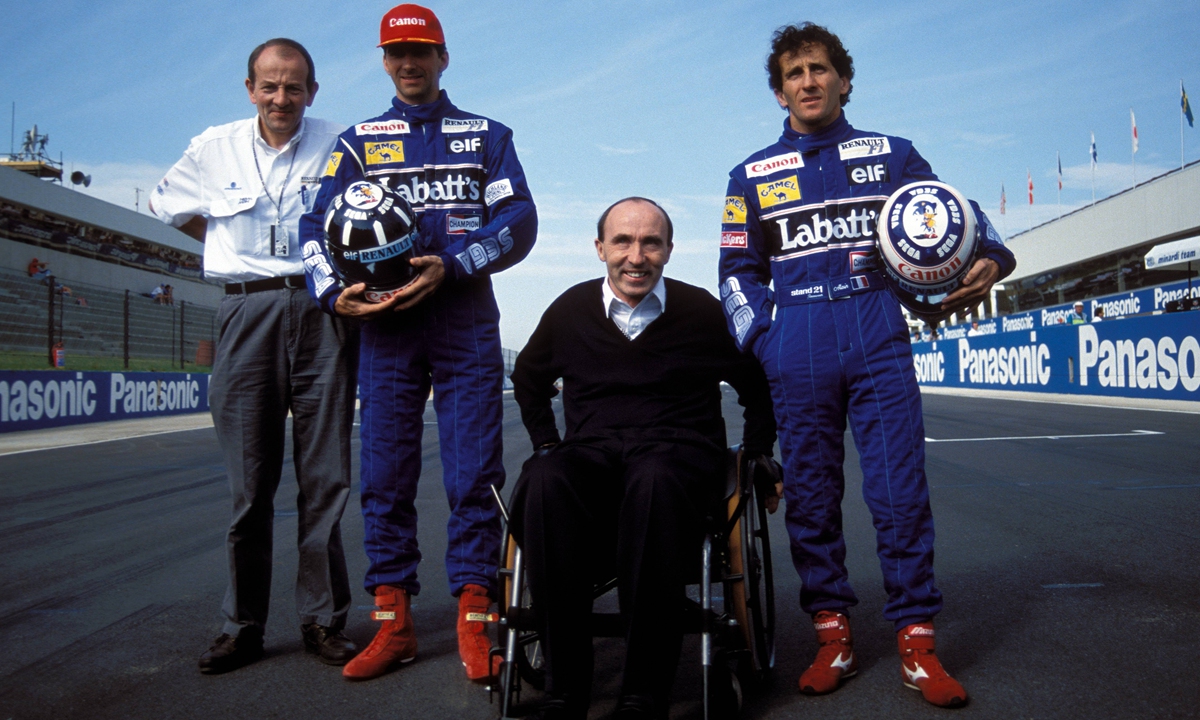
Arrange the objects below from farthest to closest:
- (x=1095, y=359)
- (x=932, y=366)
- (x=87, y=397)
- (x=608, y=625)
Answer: (x=932, y=366) → (x=1095, y=359) → (x=87, y=397) → (x=608, y=625)

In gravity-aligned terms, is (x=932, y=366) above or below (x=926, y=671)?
above

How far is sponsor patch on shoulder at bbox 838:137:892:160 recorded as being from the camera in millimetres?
3035

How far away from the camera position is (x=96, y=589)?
4297mm

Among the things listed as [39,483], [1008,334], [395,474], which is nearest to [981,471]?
[395,474]

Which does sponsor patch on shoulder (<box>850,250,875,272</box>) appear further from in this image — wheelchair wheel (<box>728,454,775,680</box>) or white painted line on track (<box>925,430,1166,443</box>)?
white painted line on track (<box>925,430,1166,443</box>)

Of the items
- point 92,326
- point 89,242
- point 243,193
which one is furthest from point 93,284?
point 243,193

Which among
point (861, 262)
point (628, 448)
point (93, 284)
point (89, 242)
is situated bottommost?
point (628, 448)

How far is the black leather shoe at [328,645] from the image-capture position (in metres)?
3.12

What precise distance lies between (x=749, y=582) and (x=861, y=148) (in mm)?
1364

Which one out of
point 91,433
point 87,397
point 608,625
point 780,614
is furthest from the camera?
point 87,397

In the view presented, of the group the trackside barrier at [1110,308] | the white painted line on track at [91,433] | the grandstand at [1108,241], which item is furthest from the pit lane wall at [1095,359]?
the grandstand at [1108,241]

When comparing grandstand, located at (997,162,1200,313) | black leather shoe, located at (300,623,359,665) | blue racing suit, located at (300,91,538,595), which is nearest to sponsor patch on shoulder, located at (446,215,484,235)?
blue racing suit, located at (300,91,538,595)

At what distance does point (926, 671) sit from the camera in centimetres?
268

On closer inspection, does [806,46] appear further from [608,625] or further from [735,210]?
[608,625]
